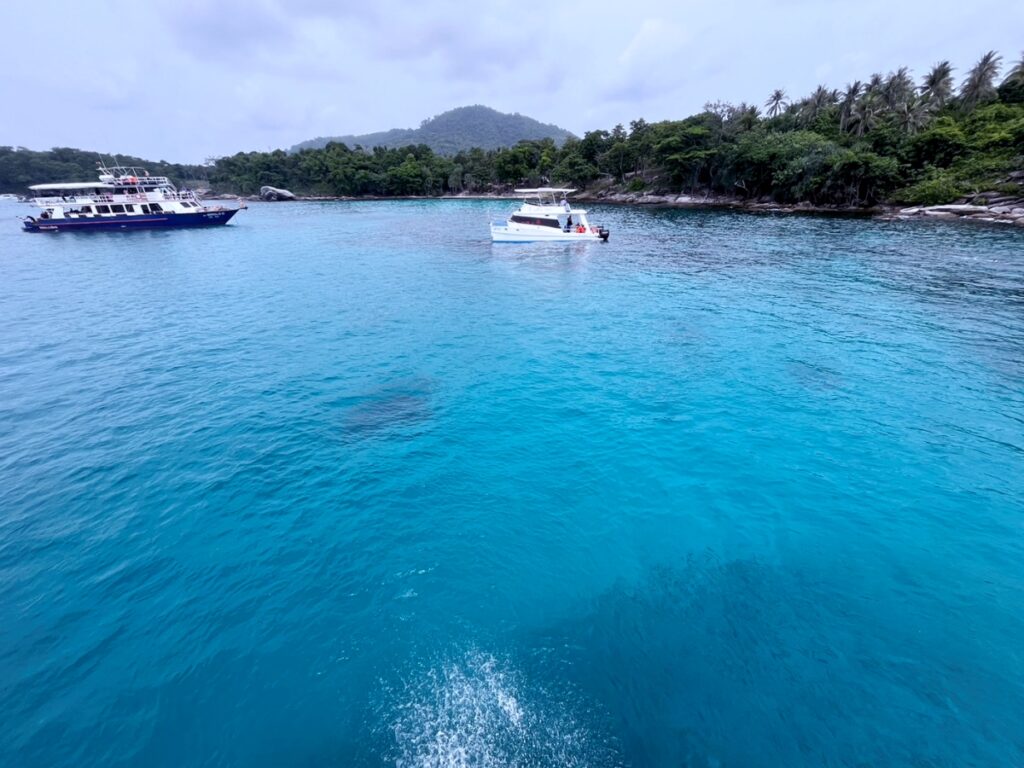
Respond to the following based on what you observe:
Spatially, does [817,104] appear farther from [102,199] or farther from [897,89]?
[102,199]

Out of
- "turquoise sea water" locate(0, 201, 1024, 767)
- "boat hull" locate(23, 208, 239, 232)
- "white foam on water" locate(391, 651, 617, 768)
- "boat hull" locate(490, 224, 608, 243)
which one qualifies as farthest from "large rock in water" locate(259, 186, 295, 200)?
"white foam on water" locate(391, 651, 617, 768)

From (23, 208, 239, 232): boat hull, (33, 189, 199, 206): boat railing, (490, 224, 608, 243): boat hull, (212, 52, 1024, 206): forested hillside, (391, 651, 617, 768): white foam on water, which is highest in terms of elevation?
(212, 52, 1024, 206): forested hillside

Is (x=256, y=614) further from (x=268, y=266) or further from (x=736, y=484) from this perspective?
(x=268, y=266)

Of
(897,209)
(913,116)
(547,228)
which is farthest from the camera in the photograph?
(913,116)

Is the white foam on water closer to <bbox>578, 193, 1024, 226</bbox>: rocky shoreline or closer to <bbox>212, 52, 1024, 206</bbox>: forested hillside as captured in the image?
<bbox>578, 193, 1024, 226</bbox>: rocky shoreline

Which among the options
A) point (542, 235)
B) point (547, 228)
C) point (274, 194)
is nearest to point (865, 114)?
point (547, 228)

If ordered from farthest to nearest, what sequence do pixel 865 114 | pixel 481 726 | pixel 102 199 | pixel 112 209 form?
pixel 865 114, pixel 112 209, pixel 102 199, pixel 481 726
